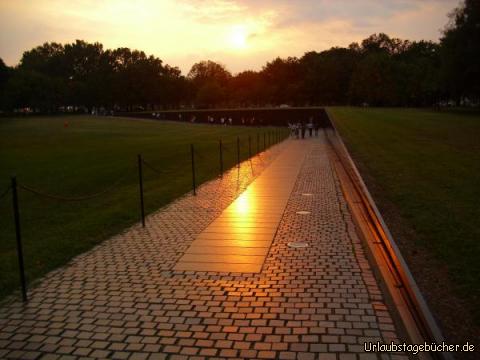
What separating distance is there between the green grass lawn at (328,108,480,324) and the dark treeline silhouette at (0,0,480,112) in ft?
178

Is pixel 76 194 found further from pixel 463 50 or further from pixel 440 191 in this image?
pixel 463 50

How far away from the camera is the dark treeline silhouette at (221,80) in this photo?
92.3m

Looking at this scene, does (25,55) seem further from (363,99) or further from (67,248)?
(67,248)

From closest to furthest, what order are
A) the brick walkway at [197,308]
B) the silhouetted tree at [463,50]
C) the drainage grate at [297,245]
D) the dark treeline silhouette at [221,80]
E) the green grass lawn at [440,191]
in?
the brick walkway at [197,308]
the green grass lawn at [440,191]
the drainage grate at [297,245]
the silhouetted tree at [463,50]
the dark treeline silhouette at [221,80]

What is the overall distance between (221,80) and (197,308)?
5120 inches

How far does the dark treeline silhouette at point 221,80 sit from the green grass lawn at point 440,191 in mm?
54242

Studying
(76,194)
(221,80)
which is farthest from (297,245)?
(221,80)

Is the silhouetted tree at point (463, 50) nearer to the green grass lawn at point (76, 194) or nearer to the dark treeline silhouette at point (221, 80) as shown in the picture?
the dark treeline silhouette at point (221, 80)

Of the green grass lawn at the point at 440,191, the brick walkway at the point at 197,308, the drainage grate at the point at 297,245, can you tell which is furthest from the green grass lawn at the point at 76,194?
the green grass lawn at the point at 440,191

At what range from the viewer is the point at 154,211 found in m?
11.0

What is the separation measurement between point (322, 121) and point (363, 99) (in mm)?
43790

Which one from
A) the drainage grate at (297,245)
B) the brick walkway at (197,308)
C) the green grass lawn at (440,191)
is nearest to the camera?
the brick walkway at (197,308)

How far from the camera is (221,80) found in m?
132

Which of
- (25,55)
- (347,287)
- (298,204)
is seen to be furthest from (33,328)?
(25,55)
